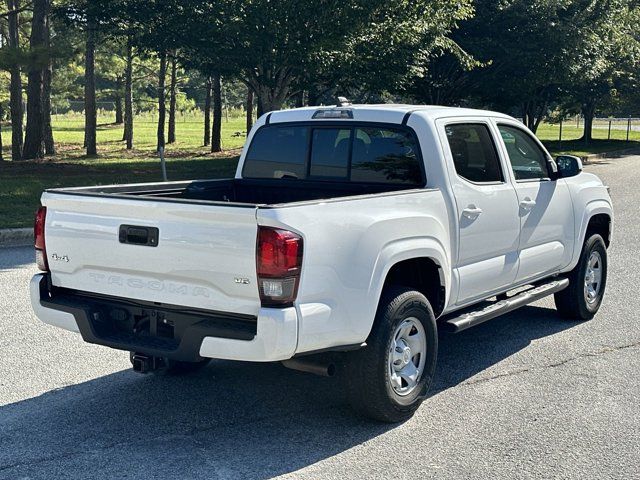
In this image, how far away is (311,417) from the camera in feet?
17.2

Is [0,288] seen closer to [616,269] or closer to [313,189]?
[313,189]

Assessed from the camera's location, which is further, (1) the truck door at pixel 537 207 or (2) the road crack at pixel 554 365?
(1) the truck door at pixel 537 207

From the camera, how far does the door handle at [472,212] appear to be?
18.9ft

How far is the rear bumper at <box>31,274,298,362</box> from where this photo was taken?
432 centimetres

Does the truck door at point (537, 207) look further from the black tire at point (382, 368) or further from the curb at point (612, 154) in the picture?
the curb at point (612, 154)

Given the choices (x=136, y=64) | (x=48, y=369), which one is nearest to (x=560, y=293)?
(x=48, y=369)

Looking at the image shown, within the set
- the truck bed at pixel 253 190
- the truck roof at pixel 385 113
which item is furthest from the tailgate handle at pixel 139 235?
the truck roof at pixel 385 113

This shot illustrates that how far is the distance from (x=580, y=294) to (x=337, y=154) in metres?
2.90

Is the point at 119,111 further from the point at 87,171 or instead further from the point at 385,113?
the point at 385,113

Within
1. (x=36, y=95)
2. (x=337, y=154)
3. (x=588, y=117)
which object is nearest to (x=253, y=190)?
(x=337, y=154)

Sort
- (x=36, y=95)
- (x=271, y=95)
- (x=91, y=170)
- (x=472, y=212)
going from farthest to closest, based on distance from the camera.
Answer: (x=36, y=95)
(x=91, y=170)
(x=271, y=95)
(x=472, y=212)

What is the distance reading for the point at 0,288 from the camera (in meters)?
8.98

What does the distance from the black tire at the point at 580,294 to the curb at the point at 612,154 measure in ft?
82.9

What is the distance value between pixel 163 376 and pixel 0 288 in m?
3.81
